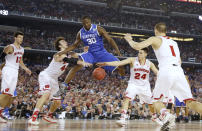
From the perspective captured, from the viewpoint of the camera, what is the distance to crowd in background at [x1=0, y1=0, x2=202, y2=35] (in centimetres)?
3183

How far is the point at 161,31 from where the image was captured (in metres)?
5.49

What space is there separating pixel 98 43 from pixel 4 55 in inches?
99.0

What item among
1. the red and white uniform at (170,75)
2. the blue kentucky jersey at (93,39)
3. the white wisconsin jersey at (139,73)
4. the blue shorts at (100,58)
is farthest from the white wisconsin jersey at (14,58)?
the red and white uniform at (170,75)

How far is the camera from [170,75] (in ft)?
16.6

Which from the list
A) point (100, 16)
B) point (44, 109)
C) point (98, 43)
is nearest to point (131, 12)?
point (100, 16)

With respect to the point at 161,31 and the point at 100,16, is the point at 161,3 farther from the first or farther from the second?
the point at 161,31

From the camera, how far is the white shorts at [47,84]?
7301 mm

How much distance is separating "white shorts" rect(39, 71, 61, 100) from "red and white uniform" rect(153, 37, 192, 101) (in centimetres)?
310

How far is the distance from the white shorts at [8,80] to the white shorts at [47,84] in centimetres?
80

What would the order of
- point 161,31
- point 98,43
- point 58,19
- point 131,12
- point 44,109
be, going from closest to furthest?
point 161,31, point 98,43, point 44,109, point 58,19, point 131,12

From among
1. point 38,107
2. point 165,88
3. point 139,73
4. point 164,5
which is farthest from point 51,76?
point 164,5

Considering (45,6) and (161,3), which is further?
(161,3)

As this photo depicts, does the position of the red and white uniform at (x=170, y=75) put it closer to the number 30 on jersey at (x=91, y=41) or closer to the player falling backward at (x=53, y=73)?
the player falling backward at (x=53, y=73)

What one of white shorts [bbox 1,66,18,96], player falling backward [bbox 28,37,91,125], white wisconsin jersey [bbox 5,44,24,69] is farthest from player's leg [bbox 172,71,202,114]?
white wisconsin jersey [bbox 5,44,24,69]
